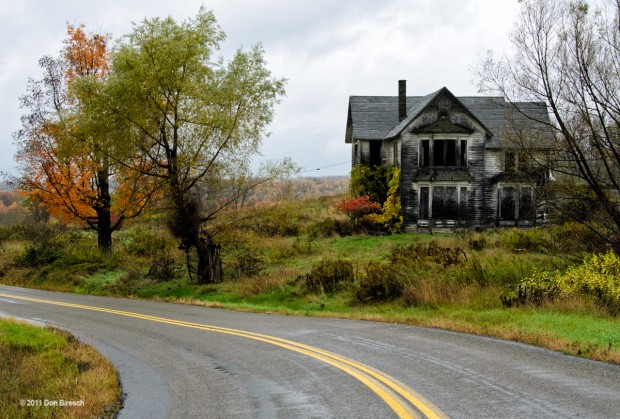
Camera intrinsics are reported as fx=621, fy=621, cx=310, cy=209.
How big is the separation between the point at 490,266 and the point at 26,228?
37392 mm

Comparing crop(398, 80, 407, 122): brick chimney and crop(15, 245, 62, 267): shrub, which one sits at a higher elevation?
crop(398, 80, 407, 122): brick chimney

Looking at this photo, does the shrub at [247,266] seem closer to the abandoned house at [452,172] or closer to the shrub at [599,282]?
the abandoned house at [452,172]

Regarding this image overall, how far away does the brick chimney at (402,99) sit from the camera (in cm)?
4097

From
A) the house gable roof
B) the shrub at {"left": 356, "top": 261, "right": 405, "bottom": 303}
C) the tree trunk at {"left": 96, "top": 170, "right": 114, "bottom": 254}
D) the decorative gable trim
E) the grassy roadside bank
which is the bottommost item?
the grassy roadside bank

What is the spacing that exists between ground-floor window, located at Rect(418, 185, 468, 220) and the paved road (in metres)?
23.6

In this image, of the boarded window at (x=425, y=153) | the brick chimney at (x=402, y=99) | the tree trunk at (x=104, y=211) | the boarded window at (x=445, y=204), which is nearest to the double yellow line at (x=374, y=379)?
the tree trunk at (x=104, y=211)

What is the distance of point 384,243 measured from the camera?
3184 cm

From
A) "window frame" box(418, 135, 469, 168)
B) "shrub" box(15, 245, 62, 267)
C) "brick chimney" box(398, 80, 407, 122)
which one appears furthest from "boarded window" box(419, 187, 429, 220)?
"shrub" box(15, 245, 62, 267)

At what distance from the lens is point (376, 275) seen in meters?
18.9

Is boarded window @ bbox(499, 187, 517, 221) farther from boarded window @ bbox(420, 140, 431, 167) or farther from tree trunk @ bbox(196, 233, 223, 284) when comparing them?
tree trunk @ bbox(196, 233, 223, 284)

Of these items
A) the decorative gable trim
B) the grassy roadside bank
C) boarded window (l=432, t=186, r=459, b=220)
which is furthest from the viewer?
boarded window (l=432, t=186, r=459, b=220)

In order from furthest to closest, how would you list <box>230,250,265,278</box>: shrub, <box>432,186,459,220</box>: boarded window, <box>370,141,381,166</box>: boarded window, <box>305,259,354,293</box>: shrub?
1. <box>370,141,381,166</box>: boarded window
2. <box>432,186,459,220</box>: boarded window
3. <box>230,250,265,278</box>: shrub
4. <box>305,259,354,293</box>: shrub

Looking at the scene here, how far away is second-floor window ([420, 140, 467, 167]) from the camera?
37250 mm

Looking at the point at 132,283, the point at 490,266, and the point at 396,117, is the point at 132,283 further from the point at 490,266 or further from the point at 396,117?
the point at 396,117
